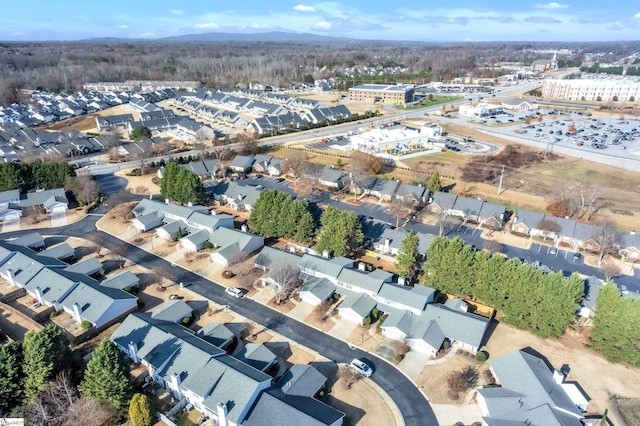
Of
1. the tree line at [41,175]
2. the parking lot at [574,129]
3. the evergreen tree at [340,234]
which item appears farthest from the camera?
the parking lot at [574,129]

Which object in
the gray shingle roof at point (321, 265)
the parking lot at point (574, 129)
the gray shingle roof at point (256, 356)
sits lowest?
the gray shingle roof at point (256, 356)

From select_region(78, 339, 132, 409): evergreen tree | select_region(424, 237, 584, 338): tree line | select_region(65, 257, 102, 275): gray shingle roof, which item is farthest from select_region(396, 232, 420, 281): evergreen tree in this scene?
select_region(65, 257, 102, 275): gray shingle roof

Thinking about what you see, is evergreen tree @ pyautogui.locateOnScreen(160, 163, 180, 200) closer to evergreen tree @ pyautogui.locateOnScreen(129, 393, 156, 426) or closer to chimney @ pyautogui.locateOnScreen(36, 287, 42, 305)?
chimney @ pyautogui.locateOnScreen(36, 287, 42, 305)

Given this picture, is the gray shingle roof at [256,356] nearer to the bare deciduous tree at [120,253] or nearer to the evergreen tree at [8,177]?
the bare deciduous tree at [120,253]

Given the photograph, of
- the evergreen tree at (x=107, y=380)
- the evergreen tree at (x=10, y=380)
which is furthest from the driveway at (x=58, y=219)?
the evergreen tree at (x=107, y=380)

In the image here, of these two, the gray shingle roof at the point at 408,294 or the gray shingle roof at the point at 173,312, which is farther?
the gray shingle roof at the point at 408,294

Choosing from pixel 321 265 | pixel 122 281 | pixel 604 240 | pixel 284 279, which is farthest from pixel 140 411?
pixel 604 240

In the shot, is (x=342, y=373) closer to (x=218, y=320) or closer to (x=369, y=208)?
(x=218, y=320)

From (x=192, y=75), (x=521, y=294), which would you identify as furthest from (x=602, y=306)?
(x=192, y=75)
